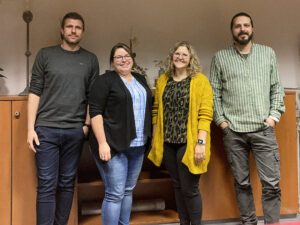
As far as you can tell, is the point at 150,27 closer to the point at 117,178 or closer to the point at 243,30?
the point at 243,30

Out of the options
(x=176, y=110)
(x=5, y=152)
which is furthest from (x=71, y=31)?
(x=5, y=152)

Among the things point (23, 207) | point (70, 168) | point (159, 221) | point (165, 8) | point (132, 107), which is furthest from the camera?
point (165, 8)

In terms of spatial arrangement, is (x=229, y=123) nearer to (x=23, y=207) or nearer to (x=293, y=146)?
(x=293, y=146)

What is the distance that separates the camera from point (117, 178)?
2.28m

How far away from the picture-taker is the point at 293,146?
9.80ft

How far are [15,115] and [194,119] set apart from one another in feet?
3.78

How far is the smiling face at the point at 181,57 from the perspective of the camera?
2.44 m

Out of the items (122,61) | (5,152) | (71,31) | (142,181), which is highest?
(71,31)

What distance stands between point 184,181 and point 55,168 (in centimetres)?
78

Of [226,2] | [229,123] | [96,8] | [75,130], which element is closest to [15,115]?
[75,130]

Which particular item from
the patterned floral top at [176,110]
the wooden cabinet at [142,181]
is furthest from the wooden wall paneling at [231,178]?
the patterned floral top at [176,110]

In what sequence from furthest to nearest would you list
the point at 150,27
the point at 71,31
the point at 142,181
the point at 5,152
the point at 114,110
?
the point at 150,27, the point at 142,181, the point at 5,152, the point at 71,31, the point at 114,110

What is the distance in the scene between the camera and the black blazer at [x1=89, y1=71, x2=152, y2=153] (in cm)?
226

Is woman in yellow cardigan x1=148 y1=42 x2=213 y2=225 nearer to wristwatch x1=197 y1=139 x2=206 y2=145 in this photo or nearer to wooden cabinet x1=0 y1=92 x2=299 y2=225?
wristwatch x1=197 y1=139 x2=206 y2=145
